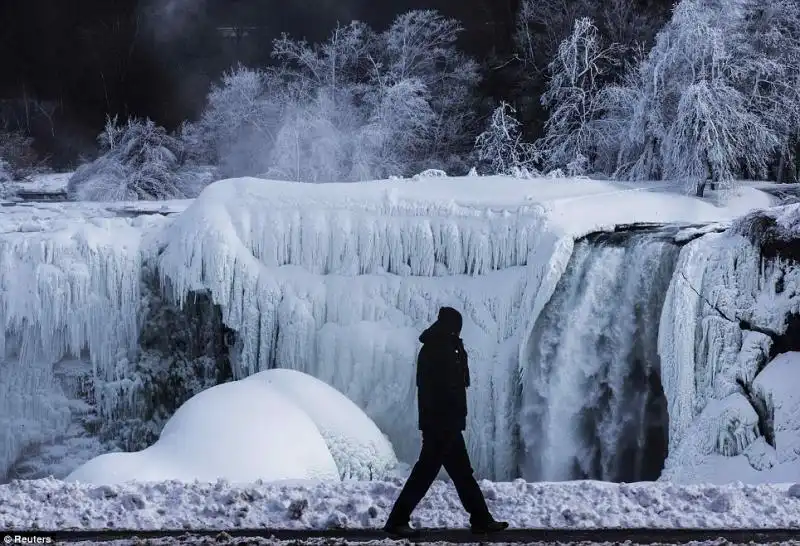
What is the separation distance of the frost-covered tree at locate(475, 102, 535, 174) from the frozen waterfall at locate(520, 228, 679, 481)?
45.6 ft

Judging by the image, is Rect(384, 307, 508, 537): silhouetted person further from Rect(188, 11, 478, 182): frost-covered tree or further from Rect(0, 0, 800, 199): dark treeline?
Rect(188, 11, 478, 182): frost-covered tree

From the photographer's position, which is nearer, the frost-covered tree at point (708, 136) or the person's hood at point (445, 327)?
the person's hood at point (445, 327)

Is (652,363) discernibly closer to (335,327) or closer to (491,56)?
(335,327)

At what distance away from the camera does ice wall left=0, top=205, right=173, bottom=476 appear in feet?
53.1

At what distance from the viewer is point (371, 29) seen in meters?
33.8

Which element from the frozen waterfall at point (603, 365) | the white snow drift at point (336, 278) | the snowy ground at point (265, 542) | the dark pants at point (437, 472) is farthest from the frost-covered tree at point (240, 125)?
the dark pants at point (437, 472)

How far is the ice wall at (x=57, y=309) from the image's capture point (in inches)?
637

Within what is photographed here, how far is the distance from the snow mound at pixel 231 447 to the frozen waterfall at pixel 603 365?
3.61m

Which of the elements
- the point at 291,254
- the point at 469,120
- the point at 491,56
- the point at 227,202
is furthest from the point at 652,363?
the point at 491,56

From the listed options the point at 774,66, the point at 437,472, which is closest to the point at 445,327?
the point at 437,472

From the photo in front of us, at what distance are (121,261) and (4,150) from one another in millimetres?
19752

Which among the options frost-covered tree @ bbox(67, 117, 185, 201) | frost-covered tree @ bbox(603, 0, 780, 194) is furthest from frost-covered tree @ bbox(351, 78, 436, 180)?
frost-covered tree @ bbox(603, 0, 780, 194)

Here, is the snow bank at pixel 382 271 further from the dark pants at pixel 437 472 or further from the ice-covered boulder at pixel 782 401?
the dark pants at pixel 437 472

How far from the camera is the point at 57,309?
1619cm
